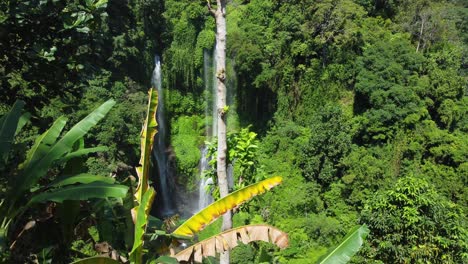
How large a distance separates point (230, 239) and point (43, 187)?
1342 millimetres

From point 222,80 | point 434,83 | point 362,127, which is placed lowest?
point 362,127

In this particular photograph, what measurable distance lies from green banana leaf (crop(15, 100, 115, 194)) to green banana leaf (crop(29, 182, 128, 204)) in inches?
6.2

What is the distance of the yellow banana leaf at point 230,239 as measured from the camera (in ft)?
11.2

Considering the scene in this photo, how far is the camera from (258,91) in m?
21.6

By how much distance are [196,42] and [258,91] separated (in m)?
3.58

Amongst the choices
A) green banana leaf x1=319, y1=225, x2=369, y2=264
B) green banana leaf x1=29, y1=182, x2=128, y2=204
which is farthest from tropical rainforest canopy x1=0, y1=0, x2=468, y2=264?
green banana leaf x1=29, y1=182, x2=128, y2=204

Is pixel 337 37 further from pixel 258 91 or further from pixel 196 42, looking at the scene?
pixel 196 42

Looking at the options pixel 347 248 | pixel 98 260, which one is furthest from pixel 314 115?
pixel 98 260

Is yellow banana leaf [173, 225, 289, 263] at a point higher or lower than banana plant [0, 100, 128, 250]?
lower

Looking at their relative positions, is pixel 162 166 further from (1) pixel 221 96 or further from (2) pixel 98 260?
(2) pixel 98 260

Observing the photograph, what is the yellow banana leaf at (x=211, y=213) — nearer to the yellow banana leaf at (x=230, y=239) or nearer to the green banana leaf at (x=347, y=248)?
the yellow banana leaf at (x=230, y=239)

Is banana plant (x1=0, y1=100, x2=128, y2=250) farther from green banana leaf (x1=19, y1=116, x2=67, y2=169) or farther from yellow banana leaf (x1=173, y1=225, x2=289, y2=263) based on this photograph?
yellow banana leaf (x1=173, y1=225, x2=289, y2=263)

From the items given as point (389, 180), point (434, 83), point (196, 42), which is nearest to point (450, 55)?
point (434, 83)

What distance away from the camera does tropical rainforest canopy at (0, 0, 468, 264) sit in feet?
26.0
